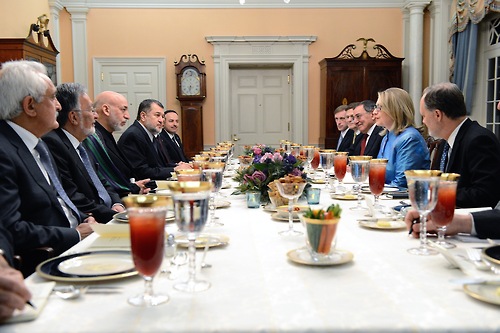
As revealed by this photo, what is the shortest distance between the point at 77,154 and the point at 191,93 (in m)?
5.72

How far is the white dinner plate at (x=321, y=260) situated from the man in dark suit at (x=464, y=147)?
122 centimetres

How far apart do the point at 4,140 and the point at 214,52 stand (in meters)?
6.79

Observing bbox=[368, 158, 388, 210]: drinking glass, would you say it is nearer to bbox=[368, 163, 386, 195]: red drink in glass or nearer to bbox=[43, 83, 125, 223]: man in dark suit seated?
bbox=[368, 163, 386, 195]: red drink in glass

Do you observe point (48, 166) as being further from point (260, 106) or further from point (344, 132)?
point (260, 106)

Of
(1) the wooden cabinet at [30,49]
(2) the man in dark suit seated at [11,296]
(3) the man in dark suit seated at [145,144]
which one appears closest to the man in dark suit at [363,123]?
(3) the man in dark suit seated at [145,144]

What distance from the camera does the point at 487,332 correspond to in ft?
3.15

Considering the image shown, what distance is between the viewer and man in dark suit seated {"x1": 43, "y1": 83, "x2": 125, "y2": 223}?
283cm

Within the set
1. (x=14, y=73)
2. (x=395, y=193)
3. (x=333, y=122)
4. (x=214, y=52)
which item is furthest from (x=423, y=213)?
(x=214, y=52)

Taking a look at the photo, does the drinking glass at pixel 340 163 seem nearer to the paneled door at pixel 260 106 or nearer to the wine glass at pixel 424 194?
the wine glass at pixel 424 194

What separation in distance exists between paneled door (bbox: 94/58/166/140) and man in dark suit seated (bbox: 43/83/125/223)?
5.59m

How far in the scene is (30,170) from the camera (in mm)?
2072

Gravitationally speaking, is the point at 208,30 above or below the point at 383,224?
above

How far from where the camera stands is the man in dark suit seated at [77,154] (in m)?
2.83

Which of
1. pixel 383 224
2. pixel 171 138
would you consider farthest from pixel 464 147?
pixel 171 138
